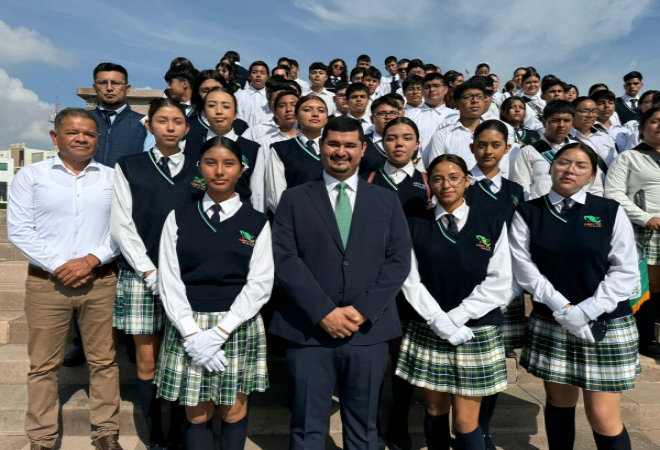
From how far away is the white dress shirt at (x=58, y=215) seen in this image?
2.84 metres

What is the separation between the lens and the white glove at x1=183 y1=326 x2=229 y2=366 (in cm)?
240

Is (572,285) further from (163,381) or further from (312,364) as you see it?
(163,381)

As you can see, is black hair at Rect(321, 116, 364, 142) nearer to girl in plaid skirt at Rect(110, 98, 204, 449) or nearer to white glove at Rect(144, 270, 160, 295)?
girl in plaid skirt at Rect(110, 98, 204, 449)

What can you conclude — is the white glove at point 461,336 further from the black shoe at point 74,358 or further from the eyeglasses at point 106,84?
the eyeglasses at point 106,84

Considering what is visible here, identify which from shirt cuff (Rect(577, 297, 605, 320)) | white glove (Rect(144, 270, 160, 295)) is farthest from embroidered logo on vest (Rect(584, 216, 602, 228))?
white glove (Rect(144, 270, 160, 295))

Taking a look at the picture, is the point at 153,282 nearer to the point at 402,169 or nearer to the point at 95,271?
the point at 95,271

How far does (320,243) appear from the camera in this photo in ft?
8.14

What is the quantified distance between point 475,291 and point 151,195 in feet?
6.40

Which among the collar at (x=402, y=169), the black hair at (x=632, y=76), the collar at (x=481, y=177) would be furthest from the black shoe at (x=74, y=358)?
the black hair at (x=632, y=76)

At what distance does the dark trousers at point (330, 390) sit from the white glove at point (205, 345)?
398 millimetres

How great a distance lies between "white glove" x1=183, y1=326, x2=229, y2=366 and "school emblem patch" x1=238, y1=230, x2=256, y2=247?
469mm

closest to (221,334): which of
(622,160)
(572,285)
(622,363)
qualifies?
(572,285)

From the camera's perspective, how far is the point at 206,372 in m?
2.50

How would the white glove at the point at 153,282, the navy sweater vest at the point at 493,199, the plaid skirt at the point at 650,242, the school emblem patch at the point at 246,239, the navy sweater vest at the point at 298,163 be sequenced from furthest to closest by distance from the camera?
the plaid skirt at the point at 650,242 → the navy sweater vest at the point at 298,163 → the navy sweater vest at the point at 493,199 → the white glove at the point at 153,282 → the school emblem patch at the point at 246,239
